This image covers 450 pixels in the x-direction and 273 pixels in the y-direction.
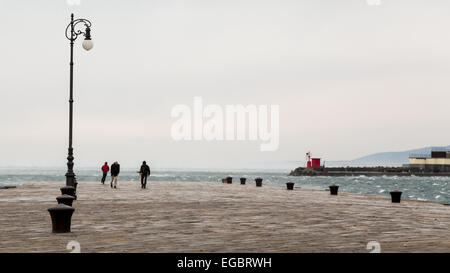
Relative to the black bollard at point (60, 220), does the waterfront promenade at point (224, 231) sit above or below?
below

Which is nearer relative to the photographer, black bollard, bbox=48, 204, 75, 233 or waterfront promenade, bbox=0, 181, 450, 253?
waterfront promenade, bbox=0, 181, 450, 253

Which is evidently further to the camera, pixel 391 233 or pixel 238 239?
pixel 391 233

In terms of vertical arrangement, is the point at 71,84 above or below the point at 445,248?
above

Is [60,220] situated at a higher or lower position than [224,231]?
higher

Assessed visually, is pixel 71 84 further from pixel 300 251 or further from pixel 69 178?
pixel 300 251

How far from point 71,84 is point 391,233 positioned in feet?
51.2

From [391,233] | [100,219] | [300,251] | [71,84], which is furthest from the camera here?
[71,84]

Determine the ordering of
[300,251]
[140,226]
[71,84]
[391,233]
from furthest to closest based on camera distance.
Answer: [71,84]
[140,226]
[391,233]
[300,251]

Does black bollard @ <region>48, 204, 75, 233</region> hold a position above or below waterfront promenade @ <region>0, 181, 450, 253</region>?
above

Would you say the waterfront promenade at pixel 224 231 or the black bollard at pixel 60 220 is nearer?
the waterfront promenade at pixel 224 231

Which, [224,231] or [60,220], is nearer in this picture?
[60,220]

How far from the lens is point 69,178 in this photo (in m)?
23.6

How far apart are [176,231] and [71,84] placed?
1288 centimetres
